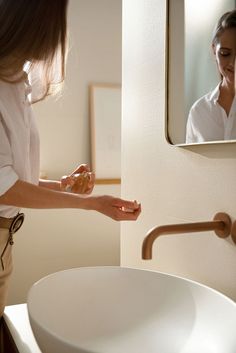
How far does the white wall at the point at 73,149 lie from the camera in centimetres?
225

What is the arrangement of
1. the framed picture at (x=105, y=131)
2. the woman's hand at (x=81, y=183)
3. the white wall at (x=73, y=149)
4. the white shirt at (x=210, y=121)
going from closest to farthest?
the white shirt at (x=210, y=121)
the woman's hand at (x=81, y=183)
the white wall at (x=73, y=149)
the framed picture at (x=105, y=131)

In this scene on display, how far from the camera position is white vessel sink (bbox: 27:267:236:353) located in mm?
676

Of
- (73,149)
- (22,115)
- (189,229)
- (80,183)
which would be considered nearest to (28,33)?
(22,115)

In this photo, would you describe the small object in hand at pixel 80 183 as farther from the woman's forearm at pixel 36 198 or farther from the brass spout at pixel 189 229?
the brass spout at pixel 189 229

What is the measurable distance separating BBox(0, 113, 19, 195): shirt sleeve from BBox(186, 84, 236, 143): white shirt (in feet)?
1.41

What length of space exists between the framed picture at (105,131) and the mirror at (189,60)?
1.43 meters

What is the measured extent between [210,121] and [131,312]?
47 centimetres

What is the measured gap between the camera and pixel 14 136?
0.91 m

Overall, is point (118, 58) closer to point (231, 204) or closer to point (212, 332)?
point (231, 204)

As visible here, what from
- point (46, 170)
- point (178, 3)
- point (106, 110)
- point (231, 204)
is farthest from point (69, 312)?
point (106, 110)

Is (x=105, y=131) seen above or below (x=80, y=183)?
above

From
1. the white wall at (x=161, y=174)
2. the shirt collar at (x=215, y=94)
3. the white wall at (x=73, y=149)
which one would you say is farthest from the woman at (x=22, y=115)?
the white wall at (x=73, y=149)

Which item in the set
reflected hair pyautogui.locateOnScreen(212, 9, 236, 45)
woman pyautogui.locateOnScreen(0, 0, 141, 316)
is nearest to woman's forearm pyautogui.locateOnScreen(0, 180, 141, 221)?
woman pyautogui.locateOnScreen(0, 0, 141, 316)

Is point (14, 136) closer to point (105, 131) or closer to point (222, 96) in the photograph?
point (222, 96)
